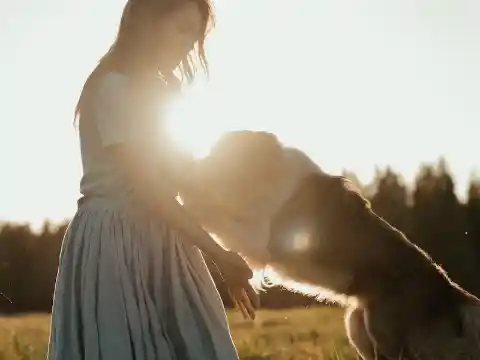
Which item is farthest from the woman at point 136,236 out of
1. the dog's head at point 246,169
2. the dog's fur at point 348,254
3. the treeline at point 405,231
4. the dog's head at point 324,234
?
the treeline at point 405,231

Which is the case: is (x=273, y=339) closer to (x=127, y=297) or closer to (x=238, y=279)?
(x=238, y=279)

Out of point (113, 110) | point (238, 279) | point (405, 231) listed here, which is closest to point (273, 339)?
point (238, 279)

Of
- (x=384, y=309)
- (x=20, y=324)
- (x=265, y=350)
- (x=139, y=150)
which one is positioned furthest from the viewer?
(x=20, y=324)

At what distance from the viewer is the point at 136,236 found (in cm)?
344

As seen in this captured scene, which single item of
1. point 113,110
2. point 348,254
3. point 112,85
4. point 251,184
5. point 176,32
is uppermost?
point 176,32

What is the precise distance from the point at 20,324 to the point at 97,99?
6462 millimetres

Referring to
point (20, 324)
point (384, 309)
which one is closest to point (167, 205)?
point (384, 309)

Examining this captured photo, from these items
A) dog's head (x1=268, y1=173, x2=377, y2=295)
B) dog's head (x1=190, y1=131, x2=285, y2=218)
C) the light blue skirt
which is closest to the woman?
the light blue skirt

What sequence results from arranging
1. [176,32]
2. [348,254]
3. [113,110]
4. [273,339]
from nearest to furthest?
[113,110] → [176,32] → [348,254] → [273,339]

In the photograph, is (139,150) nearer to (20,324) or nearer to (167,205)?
(167,205)

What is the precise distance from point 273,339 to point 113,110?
17.9 ft

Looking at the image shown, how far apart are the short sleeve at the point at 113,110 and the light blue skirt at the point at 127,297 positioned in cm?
31

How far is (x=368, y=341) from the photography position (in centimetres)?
505

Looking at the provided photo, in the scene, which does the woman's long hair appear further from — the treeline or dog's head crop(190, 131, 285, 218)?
the treeline
